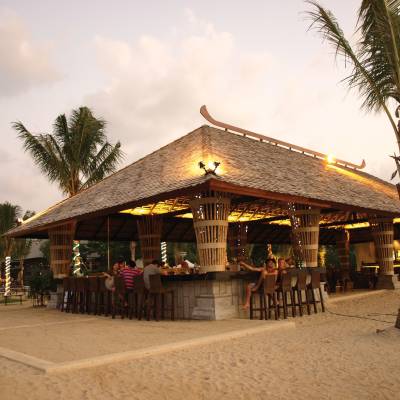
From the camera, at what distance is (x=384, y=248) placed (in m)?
16.7

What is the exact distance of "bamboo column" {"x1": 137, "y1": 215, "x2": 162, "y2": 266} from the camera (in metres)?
15.6

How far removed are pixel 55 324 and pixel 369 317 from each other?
21.8 feet

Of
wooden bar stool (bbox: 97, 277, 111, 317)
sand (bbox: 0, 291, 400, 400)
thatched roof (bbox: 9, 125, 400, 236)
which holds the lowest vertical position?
sand (bbox: 0, 291, 400, 400)

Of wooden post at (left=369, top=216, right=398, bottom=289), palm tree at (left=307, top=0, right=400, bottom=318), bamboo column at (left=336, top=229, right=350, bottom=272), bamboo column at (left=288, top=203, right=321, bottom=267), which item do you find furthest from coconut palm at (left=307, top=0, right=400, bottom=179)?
bamboo column at (left=336, top=229, right=350, bottom=272)

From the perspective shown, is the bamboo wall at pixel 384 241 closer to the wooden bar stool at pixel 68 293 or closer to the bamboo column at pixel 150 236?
the bamboo column at pixel 150 236

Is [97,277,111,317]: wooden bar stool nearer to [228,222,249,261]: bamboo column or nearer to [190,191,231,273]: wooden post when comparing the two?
[190,191,231,273]: wooden post

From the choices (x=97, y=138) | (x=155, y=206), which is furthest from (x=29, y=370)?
(x=97, y=138)

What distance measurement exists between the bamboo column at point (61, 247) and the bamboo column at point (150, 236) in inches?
89.3

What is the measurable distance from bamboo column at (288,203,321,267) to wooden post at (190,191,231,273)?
3389 millimetres

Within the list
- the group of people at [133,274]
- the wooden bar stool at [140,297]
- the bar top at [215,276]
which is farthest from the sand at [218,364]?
the group of people at [133,274]

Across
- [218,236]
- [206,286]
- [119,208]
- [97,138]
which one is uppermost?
[97,138]

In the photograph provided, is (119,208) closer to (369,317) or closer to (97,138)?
(369,317)

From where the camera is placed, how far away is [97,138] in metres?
22.5

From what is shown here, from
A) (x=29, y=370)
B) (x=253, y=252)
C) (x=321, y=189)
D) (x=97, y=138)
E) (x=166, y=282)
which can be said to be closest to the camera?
(x=29, y=370)
